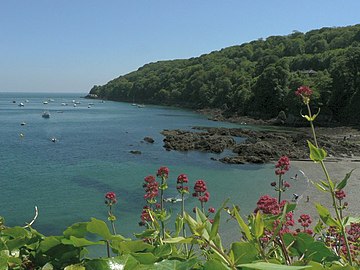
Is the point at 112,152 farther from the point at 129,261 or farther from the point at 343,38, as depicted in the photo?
the point at 343,38

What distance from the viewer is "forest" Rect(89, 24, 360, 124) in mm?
63906

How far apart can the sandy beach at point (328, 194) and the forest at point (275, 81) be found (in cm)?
2067

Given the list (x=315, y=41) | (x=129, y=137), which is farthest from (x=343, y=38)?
(x=129, y=137)

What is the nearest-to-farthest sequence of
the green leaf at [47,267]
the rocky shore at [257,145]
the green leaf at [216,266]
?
1. the green leaf at [216,266]
2. the green leaf at [47,267]
3. the rocky shore at [257,145]

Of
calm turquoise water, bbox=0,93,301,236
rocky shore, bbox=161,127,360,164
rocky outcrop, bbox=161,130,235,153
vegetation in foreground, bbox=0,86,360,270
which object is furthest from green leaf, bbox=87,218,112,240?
rocky outcrop, bbox=161,130,235,153

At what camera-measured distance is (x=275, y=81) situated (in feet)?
248

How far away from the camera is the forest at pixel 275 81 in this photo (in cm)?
6391

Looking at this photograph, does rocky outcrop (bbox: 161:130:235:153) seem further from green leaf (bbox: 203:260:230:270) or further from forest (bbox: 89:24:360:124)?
green leaf (bbox: 203:260:230:270)

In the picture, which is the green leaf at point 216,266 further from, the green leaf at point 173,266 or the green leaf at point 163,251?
the green leaf at point 163,251

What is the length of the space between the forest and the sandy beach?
814 inches

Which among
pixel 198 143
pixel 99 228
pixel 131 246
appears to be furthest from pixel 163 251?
pixel 198 143

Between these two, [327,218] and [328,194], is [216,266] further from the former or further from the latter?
[328,194]

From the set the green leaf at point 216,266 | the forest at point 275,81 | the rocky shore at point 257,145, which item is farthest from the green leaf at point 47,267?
the forest at point 275,81

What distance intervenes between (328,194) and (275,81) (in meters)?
55.8
